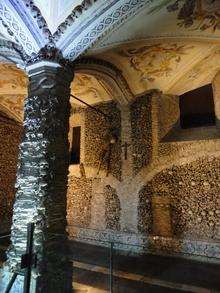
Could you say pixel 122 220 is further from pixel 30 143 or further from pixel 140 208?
→ pixel 30 143

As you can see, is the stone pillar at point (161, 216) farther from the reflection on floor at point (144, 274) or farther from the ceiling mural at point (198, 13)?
the ceiling mural at point (198, 13)

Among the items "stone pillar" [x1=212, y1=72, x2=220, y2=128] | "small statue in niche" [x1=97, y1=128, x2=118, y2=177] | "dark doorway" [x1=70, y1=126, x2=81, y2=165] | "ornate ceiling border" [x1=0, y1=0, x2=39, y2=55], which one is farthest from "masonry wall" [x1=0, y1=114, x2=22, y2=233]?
"stone pillar" [x1=212, y1=72, x2=220, y2=128]

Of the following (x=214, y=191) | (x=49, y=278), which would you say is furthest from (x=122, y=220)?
(x=49, y=278)

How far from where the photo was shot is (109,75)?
5164 millimetres

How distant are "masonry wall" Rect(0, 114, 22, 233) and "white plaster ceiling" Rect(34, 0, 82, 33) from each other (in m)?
4.56

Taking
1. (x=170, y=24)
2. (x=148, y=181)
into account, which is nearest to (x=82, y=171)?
(x=148, y=181)

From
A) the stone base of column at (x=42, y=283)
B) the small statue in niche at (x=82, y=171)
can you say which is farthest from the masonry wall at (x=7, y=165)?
the stone base of column at (x=42, y=283)

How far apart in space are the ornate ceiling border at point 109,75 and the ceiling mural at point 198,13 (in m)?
1.58

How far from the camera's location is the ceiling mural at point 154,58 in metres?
4.61

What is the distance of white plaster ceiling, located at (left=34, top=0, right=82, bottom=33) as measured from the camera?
3473mm

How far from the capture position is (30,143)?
336 cm

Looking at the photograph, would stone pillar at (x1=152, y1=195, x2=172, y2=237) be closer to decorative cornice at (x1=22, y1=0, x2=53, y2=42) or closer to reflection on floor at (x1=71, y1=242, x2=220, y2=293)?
reflection on floor at (x1=71, y1=242, x2=220, y2=293)

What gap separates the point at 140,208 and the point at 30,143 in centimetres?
314

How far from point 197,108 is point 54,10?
4.09 m
